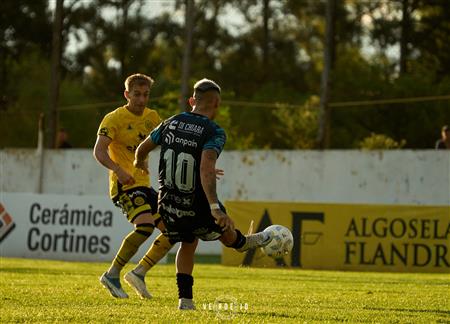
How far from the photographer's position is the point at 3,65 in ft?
164

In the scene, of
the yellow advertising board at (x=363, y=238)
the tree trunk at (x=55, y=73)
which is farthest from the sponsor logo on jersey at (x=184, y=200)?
the tree trunk at (x=55, y=73)

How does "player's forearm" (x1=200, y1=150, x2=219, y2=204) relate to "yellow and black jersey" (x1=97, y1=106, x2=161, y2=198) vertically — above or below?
below

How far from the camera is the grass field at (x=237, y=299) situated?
8.88 metres

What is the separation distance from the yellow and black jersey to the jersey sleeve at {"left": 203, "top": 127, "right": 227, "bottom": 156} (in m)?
2.27

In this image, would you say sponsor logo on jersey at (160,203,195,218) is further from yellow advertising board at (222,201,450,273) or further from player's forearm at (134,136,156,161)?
yellow advertising board at (222,201,450,273)

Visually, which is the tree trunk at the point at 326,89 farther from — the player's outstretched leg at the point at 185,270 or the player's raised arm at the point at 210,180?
the player's raised arm at the point at 210,180

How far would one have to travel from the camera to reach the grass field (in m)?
8.88

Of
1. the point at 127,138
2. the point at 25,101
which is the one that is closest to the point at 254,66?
the point at 25,101

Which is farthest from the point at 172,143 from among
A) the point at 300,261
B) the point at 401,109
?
the point at 401,109

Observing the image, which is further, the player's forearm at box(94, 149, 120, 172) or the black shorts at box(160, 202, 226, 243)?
the player's forearm at box(94, 149, 120, 172)

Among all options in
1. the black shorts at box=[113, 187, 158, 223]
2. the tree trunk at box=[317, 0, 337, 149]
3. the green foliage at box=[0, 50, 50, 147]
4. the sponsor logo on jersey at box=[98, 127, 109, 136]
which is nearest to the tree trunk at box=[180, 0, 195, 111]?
the tree trunk at box=[317, 0, 337, 149]

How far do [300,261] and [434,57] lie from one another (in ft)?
85.5

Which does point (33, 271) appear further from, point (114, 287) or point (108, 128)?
point (108, 128)

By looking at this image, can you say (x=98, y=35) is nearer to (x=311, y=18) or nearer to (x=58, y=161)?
(x=311, y=18)
